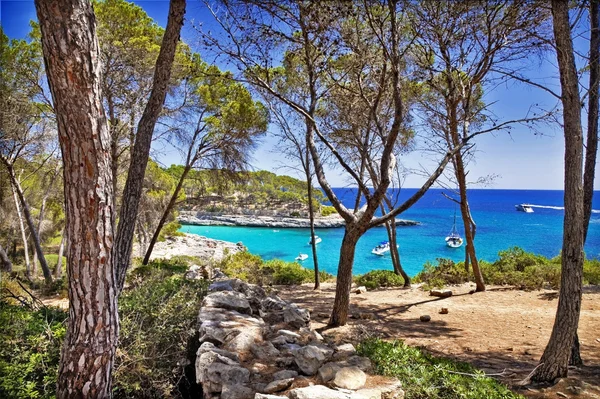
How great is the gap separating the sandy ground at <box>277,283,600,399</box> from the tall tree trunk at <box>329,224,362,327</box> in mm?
185

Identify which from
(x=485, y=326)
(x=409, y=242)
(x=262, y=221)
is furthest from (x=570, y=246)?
(x=262, y=221)

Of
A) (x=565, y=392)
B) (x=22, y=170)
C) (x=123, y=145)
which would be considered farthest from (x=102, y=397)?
(x=22, y=170)

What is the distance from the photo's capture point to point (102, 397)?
2.08m

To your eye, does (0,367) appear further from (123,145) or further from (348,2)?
(123,145)

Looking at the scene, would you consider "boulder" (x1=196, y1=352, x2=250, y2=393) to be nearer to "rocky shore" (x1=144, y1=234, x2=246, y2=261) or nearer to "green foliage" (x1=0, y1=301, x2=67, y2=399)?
"green foliage" (x1=0, y1=301, x2=67, y2=399)

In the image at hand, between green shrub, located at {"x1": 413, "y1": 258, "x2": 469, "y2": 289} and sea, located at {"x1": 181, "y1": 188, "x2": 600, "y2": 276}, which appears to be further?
sea, located at {"x1": 181, "y1": 188, "x2": 600, "y2": 276}

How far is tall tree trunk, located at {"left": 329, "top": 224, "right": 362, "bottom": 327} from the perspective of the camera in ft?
14.9

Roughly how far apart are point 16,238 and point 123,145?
9263mm

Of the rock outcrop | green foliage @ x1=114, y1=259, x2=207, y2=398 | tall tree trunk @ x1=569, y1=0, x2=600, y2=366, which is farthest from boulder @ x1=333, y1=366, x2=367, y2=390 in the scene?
tall tree trunk @ x1=569, y1=0, x2=600, y2=366

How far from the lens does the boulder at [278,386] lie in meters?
2.21

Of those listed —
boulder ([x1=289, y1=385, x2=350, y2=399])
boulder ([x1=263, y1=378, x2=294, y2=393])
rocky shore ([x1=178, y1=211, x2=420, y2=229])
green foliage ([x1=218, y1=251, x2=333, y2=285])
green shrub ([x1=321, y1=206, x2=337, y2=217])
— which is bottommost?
rocky shore ([x1=178, y1=211, x2=420, y2=229])

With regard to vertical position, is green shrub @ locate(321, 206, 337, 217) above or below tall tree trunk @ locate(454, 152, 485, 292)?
below

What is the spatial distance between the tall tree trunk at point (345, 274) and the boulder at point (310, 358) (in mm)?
1897

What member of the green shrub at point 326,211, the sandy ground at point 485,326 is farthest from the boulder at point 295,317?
the green shrub at point 326,211
